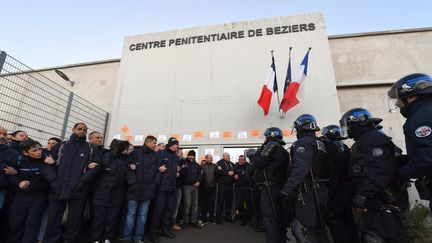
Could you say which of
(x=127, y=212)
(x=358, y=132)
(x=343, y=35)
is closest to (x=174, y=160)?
(x=127, y=212)

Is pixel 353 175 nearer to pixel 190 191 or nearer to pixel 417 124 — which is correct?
pixel 417 124

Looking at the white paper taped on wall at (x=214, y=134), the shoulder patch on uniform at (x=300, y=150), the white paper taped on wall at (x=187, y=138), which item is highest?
the white paper taped on wall at (x=214, y=134)

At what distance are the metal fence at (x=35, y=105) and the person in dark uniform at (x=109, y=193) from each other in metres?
2.65

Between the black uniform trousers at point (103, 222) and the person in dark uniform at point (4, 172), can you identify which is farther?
the black uniform trousers at point (103, 222)

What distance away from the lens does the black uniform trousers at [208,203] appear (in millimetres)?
5609

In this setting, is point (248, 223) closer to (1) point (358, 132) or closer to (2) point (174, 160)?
(2) point (174, 160)

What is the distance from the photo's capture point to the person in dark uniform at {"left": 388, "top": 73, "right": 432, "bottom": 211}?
1.90 meters

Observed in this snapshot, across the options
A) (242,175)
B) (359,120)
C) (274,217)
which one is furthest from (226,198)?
(359,120)

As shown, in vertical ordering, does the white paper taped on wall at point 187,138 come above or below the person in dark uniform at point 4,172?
above

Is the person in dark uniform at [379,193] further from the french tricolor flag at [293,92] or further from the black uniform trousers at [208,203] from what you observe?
the french tricolor flag at [293,92]

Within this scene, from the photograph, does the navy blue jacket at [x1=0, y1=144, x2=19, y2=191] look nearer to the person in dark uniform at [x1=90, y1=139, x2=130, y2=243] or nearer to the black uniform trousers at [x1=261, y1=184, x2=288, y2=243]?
the person in dark uniform at [x1=90, y1=139, x2=130, y2=243]

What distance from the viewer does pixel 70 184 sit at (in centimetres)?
340

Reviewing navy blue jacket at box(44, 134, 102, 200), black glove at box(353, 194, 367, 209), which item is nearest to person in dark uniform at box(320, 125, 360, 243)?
black glove at box(353, 194, 367, 209)

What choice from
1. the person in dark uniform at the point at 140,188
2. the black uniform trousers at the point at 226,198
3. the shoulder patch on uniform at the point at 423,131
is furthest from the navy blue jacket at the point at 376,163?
the black uniform trousers at the point at 226,198
